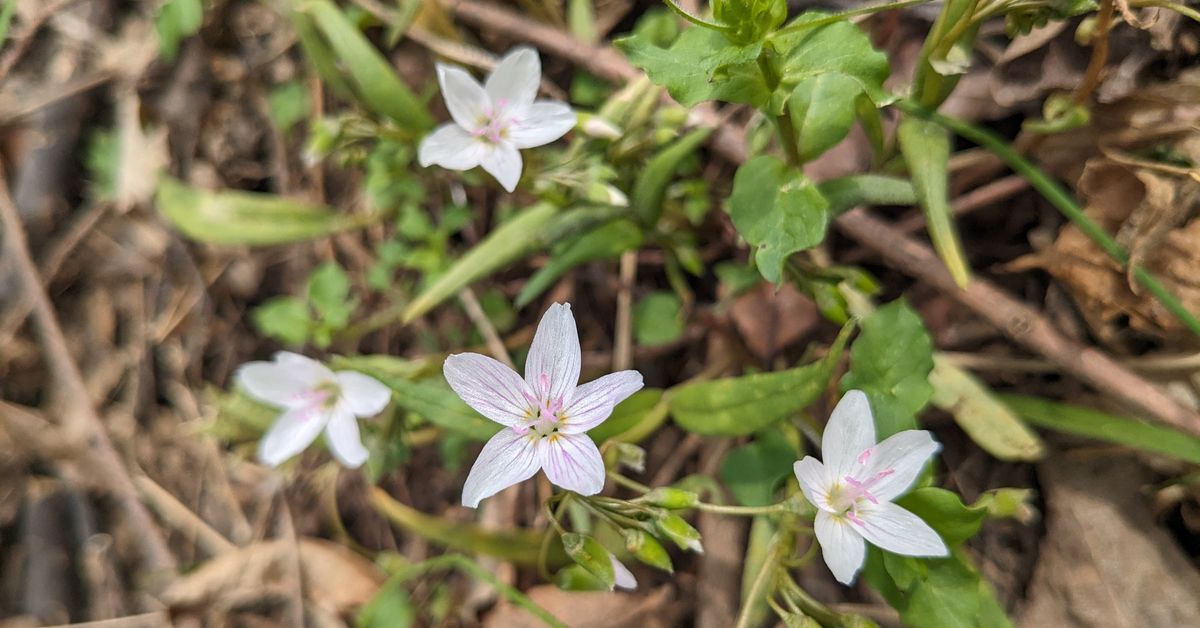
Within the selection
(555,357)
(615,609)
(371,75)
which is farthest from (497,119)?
(615,609)

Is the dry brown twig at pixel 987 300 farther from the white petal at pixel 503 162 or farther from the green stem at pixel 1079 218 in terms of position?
the white petal at pixel 503 162

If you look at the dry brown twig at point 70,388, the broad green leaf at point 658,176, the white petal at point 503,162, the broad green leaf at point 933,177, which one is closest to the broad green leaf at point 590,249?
the broad green leaf at point 658,176

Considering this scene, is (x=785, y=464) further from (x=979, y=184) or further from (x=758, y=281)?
(x=979, y=184)

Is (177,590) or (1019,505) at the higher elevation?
(1019,505)

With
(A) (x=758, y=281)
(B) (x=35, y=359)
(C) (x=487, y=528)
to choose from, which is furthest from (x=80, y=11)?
(A) (x=758, y=281)

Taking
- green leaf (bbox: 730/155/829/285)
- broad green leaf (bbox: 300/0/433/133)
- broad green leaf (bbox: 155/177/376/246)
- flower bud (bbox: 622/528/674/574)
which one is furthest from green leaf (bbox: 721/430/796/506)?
broad green leaf (bbox: 155/177/376/246)

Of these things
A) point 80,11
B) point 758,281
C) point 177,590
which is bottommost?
point 177,590

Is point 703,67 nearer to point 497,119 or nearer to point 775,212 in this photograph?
point 775,212
